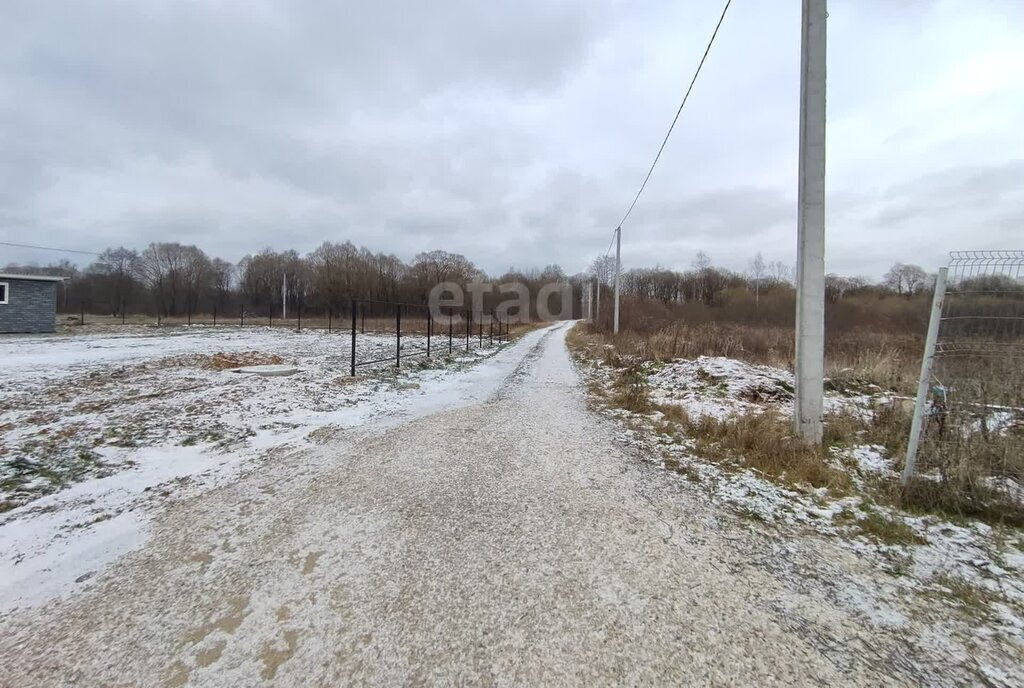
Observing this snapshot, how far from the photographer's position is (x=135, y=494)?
3.45m

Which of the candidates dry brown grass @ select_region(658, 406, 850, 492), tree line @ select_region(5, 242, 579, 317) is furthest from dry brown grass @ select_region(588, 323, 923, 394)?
tree line @ select_region(5, 242, 579, 317)

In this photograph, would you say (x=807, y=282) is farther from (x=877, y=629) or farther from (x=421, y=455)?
(x=421, y=455)

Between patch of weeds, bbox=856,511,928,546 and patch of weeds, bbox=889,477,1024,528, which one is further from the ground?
patch of weeds, bbox=889,477,1024,528

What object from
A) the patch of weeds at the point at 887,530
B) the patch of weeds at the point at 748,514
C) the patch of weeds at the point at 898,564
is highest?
the patch of weeds at the point at 887,530

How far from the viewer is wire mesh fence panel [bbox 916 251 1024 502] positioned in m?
3.33

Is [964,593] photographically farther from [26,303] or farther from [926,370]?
[26,303]

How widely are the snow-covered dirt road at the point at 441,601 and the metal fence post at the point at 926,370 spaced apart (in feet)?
5.67

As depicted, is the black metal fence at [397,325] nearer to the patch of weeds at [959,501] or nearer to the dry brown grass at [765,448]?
the dry brown grass at [765,448]

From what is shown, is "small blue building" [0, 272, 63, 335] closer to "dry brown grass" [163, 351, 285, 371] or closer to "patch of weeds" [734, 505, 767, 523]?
"dry brown grass" [163, 351, 285, 371]

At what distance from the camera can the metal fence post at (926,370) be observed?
3.38m

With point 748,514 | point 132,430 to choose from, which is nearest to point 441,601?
point 748,514

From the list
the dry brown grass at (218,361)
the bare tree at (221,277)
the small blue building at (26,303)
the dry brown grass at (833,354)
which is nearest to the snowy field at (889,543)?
the dry brown grass at (833,354)

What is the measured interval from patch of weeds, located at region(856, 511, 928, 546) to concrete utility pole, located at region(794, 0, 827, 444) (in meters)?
1.53

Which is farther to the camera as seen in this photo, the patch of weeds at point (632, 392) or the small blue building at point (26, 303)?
the small blue building at point (26, 303)
